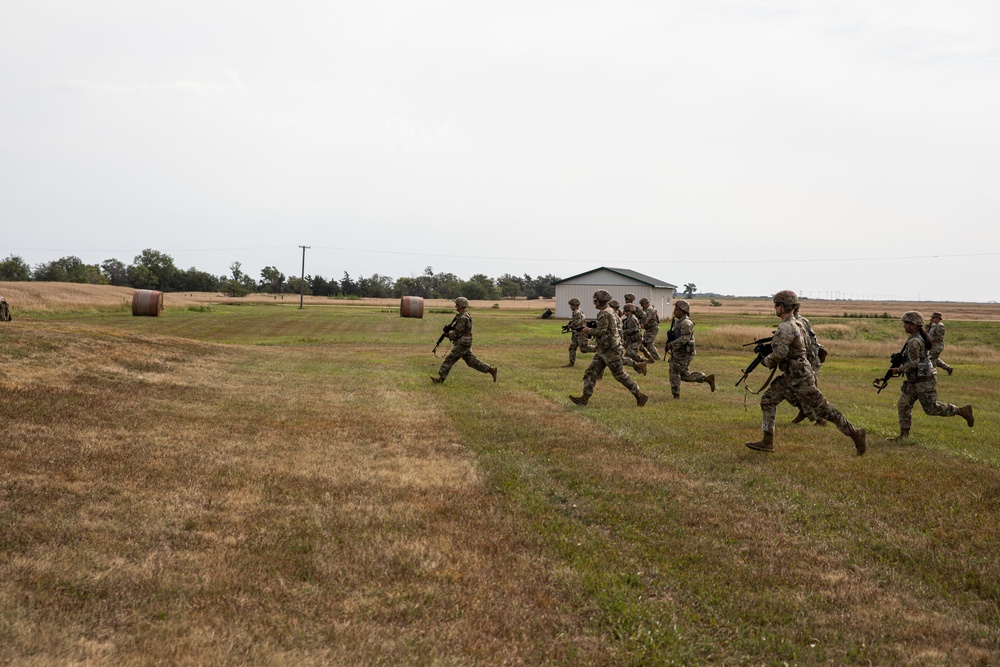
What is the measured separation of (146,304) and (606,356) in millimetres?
40738

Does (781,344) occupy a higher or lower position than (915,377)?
higher

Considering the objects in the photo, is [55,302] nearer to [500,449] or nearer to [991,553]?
[500,449]

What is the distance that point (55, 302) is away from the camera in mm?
49906

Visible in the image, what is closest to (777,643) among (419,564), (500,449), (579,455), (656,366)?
(419,564)

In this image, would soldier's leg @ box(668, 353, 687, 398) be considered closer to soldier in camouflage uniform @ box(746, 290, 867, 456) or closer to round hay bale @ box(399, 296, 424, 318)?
soldier in camouflage uniform @ box(746, 290, 867, 456)

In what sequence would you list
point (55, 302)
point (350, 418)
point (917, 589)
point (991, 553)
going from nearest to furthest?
point (917, 589) < point (991, 553) < point (350, 418) < point (55, 302)

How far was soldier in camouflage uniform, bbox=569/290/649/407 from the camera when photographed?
14.0m

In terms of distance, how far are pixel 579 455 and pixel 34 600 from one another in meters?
6.32

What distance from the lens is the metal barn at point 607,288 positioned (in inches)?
2489

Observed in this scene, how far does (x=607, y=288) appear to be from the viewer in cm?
6272

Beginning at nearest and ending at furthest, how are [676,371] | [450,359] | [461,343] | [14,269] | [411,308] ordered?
[676,371] → [461,343] → [450,359] → [411,308] → [14,269]

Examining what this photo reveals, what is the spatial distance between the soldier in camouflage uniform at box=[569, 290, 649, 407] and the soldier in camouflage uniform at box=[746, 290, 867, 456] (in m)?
3.94

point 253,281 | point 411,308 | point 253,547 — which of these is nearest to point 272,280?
point 253,281

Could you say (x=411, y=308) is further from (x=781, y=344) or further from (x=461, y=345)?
(x=781, y=344)
